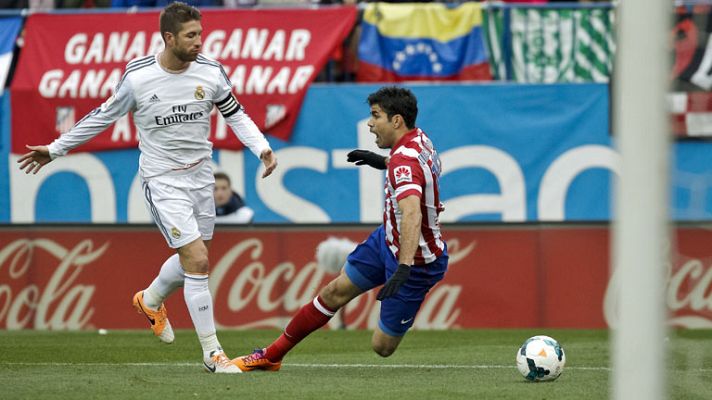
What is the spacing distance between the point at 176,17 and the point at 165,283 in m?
1.89

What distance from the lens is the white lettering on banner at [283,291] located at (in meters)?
14.1

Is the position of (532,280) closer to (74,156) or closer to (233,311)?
(233,311)

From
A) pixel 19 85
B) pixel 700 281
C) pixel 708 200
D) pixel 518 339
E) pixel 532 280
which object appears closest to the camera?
pixel 708 200

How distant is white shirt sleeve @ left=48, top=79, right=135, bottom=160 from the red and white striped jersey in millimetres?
1830

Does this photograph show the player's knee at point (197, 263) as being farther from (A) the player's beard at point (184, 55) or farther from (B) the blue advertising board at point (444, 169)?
(B) the blue advertising board at point (444, 169)

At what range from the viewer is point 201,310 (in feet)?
28.0

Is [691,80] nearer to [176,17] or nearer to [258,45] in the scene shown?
[176,17]

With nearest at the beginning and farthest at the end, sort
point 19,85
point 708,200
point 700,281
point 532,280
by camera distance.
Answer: point 708,200 < point 700,281 < point 532,280 < point 19,85

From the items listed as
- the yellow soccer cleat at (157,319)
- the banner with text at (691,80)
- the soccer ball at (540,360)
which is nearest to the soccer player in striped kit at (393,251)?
the soccer ball at (540,360)

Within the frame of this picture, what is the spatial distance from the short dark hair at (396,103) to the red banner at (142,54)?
20.9 feet

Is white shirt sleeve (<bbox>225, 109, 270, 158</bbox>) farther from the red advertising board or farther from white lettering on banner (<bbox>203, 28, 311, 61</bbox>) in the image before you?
white lettering on banner (<bbox>203, 28, 311, 61</bbox>)

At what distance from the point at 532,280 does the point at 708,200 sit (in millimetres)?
6109

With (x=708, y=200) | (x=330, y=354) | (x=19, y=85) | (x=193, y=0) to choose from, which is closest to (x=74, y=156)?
(x=19, y=85)

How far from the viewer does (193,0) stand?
1589 centimetres
